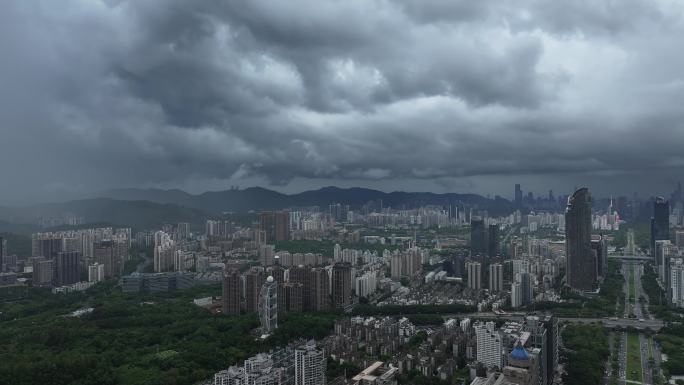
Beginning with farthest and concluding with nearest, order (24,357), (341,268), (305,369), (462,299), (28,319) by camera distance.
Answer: (462,299) → (341,268) → (28,319) → (24,357) → (305,369)

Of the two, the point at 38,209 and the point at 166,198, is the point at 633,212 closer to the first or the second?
the point at 166,198

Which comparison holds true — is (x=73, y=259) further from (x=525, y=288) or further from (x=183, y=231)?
(x=525, y=288)

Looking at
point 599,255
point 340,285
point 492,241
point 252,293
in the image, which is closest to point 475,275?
point 492,241

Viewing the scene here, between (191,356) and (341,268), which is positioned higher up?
(341,268)

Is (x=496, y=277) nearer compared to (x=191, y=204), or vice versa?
(x=496, y=277)

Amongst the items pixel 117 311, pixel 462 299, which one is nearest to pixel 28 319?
pixel 117 311

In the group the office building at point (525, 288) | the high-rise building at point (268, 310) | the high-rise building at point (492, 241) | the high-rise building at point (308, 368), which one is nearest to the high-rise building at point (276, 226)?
the high-rise building at point (492, 241)

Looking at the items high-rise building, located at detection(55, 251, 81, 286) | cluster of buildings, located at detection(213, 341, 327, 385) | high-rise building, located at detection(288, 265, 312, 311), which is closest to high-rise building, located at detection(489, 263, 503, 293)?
high-rise building, located at detection(288, 265, 312, 311)
